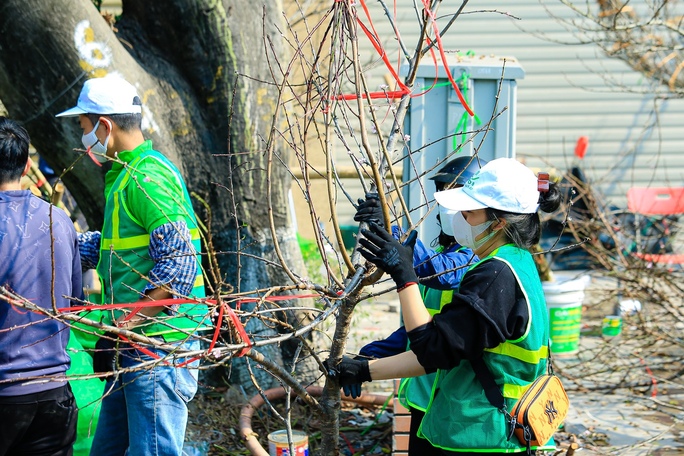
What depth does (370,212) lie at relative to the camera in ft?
8.43

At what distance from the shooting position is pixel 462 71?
4.75m

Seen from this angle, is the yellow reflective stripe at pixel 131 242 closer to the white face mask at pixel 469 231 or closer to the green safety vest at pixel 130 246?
the green safety vest at pixel 130 246

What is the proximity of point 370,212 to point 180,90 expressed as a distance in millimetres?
2376

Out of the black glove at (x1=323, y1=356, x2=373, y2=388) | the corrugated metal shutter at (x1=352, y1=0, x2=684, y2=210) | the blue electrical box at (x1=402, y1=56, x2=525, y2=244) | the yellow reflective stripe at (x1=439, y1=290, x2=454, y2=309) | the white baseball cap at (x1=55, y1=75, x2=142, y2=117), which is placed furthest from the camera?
the corrugated metal shutter at (x1=352, y1=0, x2=684, y2=210)

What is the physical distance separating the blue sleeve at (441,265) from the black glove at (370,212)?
0.30 metres

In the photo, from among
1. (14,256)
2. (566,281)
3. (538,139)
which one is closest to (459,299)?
(14,256)

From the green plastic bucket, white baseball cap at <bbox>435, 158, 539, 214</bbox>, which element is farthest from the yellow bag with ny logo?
the green plastic bucket

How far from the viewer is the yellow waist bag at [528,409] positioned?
2432 millimetres

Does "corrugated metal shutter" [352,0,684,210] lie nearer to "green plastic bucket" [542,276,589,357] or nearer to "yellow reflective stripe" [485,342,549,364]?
→ "green plastic bucket" [542,276,589,357]

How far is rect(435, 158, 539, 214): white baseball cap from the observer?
8.18ft

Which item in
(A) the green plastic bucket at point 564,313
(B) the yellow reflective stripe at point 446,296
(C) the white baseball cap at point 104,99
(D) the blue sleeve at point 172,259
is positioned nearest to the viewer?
(B) the yellow reflective stripe at point 446,296

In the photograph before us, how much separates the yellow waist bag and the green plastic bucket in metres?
3.71

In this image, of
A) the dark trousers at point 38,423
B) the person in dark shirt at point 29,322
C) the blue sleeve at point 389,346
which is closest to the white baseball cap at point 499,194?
the blue sleeve at point 389,346

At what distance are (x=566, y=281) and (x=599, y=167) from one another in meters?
4.61
